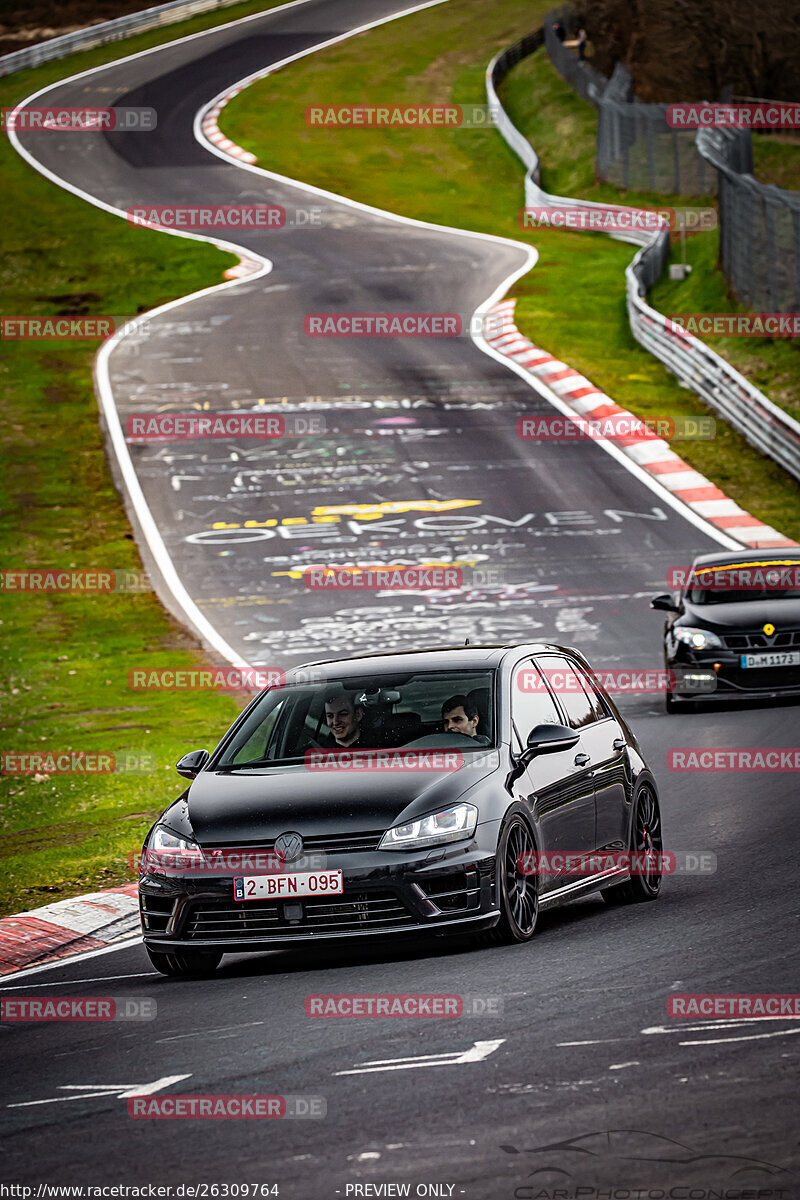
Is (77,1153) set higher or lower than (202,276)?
higher

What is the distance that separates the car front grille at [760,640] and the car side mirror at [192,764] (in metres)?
9.43

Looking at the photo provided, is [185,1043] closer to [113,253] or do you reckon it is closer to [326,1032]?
[326,1032]

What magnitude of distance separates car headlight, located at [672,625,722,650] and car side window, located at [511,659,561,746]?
849 cm

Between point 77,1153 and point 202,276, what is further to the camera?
point 202,276

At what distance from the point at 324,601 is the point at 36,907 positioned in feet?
42.4

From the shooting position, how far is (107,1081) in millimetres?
7047

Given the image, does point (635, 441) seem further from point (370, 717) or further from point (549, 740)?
point (549, 740)

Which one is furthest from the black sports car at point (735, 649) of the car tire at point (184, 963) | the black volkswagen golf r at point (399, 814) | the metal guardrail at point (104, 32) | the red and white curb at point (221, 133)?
the metal guardrail at point (104, 32)

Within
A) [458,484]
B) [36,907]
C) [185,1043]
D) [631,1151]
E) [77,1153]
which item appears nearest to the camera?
[631,1151]

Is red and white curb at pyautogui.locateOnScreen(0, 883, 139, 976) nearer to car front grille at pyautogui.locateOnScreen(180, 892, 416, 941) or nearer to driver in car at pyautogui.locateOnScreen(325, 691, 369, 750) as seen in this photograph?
car front grille at pyautogui.locateOnScreen(180, 892, 416, 941)

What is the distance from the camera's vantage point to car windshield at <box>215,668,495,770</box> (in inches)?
377

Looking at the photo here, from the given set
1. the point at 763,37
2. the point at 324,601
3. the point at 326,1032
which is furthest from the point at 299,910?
the point at 763,37

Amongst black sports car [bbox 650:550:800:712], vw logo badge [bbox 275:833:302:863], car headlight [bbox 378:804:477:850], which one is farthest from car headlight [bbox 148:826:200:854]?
black sports car [bbox 650:550:800:712]

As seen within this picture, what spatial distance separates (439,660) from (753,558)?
34.4 ft
